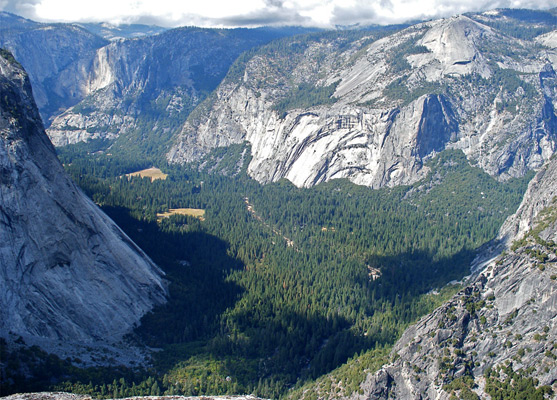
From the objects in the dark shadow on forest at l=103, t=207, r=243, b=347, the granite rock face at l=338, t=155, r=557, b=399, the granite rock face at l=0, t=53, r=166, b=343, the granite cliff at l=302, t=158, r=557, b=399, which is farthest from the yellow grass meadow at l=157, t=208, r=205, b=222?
the granite rock face at l=338, t=155, r=557, b=399

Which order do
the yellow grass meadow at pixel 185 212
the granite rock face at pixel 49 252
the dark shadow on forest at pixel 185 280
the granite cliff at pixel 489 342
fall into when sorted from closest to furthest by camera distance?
the granite cliff at pixel 489 342 < the granite rock face at pixel 49 252 < the dark shadow on forest at pixel 185 280 < the yellow grass meadow at pixel 185 212

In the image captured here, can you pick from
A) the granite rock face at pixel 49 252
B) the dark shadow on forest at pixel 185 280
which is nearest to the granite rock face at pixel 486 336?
the dark shadow on forest at pixel 185 280

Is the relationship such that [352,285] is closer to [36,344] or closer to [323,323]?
[323,323]

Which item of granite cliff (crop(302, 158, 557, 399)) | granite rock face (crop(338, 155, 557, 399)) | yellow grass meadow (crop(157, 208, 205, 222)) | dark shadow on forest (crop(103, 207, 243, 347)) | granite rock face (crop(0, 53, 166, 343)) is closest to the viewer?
granite cliff (crop(302, 158, 557, 399))

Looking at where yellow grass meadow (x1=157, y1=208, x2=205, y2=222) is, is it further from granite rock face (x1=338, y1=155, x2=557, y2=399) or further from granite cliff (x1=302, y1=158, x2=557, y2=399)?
granite rock face (x1=338, y1=155, x2=557, y2=399)

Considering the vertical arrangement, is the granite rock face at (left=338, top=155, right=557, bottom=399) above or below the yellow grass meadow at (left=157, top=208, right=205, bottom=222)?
above

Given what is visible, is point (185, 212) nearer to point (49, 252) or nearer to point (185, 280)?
point (185, 280)

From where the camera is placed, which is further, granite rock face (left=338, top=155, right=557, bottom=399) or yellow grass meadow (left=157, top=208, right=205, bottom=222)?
yellow grass meadow (left=157, top=208, right=205, bottom=222)

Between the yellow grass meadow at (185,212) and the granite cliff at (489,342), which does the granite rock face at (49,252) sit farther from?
the yellow grass meadow at (185,212)

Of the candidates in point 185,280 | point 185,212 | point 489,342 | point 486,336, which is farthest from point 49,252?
point 185,212
